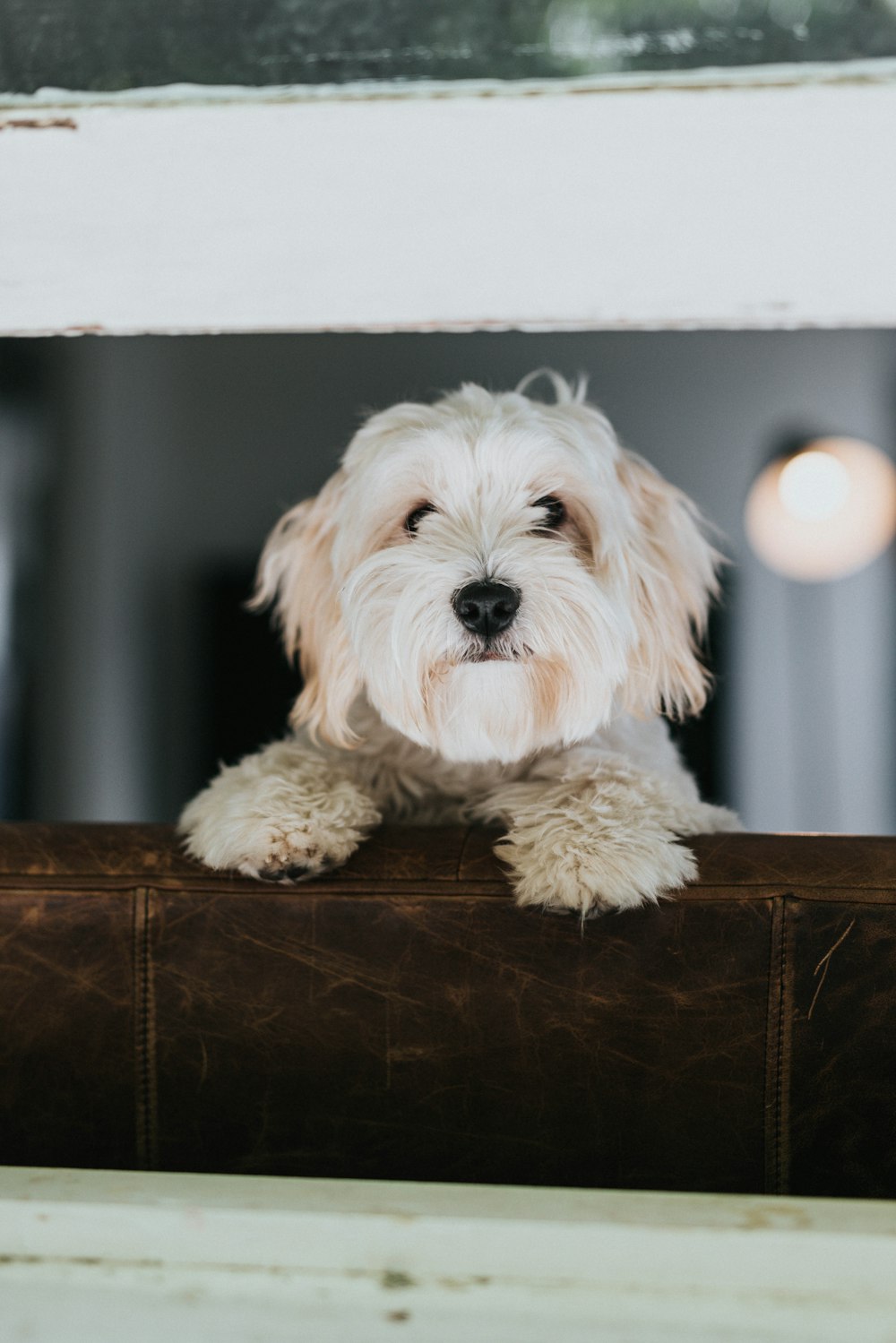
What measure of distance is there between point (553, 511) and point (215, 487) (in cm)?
229

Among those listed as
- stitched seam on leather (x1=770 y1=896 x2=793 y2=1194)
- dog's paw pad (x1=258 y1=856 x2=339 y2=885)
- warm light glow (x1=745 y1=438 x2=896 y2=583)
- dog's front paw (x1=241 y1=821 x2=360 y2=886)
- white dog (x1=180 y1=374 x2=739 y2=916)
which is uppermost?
warm light glow (x1=745 y1=438 x2=896 y2=583)

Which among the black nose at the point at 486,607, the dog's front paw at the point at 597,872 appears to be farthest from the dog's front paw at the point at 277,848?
the black nose at the point at 486,607

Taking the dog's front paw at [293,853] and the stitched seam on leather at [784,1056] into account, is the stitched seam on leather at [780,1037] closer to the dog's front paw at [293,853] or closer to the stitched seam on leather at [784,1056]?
the stitched seam on leather at [784,1056]

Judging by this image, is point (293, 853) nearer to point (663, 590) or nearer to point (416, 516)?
point (416, 516)

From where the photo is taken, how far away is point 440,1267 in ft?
2.92

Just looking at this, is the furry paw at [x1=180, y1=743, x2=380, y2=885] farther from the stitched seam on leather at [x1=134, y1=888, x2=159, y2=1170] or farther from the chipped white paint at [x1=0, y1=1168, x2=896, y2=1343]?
the chipped white paint at [x1=0, y1=1168, x2=896, y2=1343]

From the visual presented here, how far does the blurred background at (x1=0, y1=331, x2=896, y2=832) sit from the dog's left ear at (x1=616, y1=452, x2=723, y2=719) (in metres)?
1.91

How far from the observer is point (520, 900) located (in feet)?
3.60

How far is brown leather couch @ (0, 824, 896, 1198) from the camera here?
1085mm

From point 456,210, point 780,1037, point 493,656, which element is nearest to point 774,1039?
point 780,1037

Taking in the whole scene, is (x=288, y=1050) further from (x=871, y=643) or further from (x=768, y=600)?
(x=871, y=643)

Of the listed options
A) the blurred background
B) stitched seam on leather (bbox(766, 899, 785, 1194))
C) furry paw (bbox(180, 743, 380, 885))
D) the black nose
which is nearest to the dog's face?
the black nose

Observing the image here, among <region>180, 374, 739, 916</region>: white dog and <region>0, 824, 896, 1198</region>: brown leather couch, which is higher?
<region>180, 374, 739, 916</region>: white dog

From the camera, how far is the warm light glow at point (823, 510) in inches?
134
